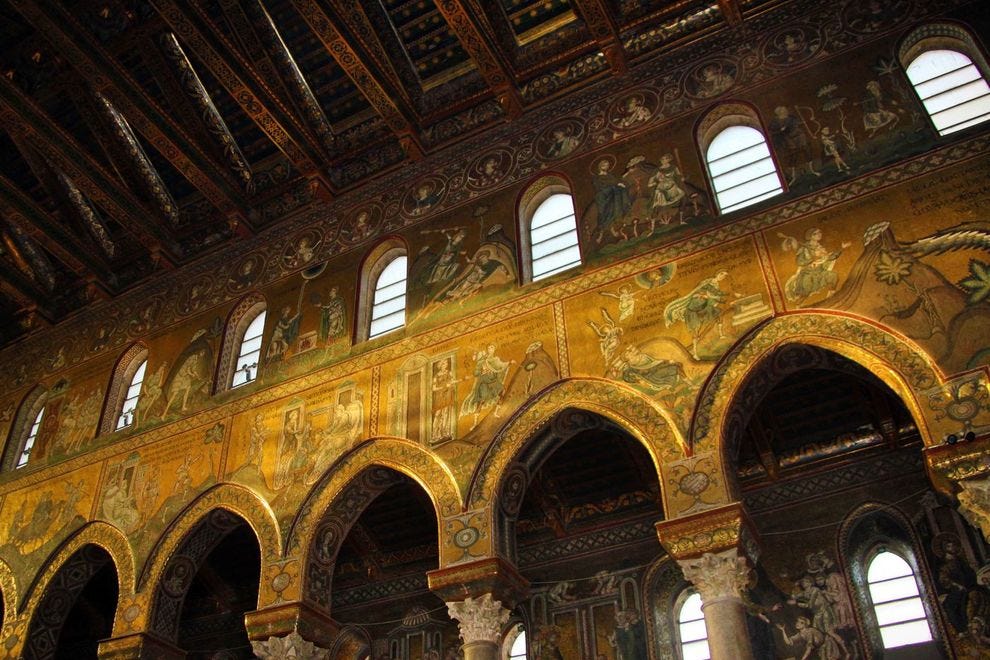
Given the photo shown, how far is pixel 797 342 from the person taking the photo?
347 inches

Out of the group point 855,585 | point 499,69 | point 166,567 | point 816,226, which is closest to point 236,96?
point 499,69

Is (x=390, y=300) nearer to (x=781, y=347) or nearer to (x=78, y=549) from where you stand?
(x=78, y=549)

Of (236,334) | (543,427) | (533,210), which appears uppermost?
(533,210)

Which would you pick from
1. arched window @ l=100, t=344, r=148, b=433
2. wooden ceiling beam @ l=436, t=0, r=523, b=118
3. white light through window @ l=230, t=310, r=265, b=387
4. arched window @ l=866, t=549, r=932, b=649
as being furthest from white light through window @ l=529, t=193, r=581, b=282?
arched window @ l=100, t=344, r=148, b=433

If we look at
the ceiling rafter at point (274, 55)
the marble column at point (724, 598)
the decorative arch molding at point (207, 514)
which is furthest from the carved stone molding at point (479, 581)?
the ceiling rafter at point (274, 55)

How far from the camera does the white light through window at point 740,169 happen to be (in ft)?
34.0

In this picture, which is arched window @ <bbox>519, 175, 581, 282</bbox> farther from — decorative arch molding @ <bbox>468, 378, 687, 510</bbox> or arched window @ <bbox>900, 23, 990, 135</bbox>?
arched window @ <bbox>900, 23, 990, 135</bbox>

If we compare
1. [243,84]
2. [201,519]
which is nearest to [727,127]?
[243,84]

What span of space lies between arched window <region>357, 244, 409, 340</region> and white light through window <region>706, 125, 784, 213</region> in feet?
14.2

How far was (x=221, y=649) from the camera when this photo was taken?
14227 millimetres

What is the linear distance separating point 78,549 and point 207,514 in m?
2.23

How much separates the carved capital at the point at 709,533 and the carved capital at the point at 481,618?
1.92 m

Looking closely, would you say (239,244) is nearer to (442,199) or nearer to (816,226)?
(442,199)

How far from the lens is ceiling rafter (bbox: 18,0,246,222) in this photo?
38.4 feet
